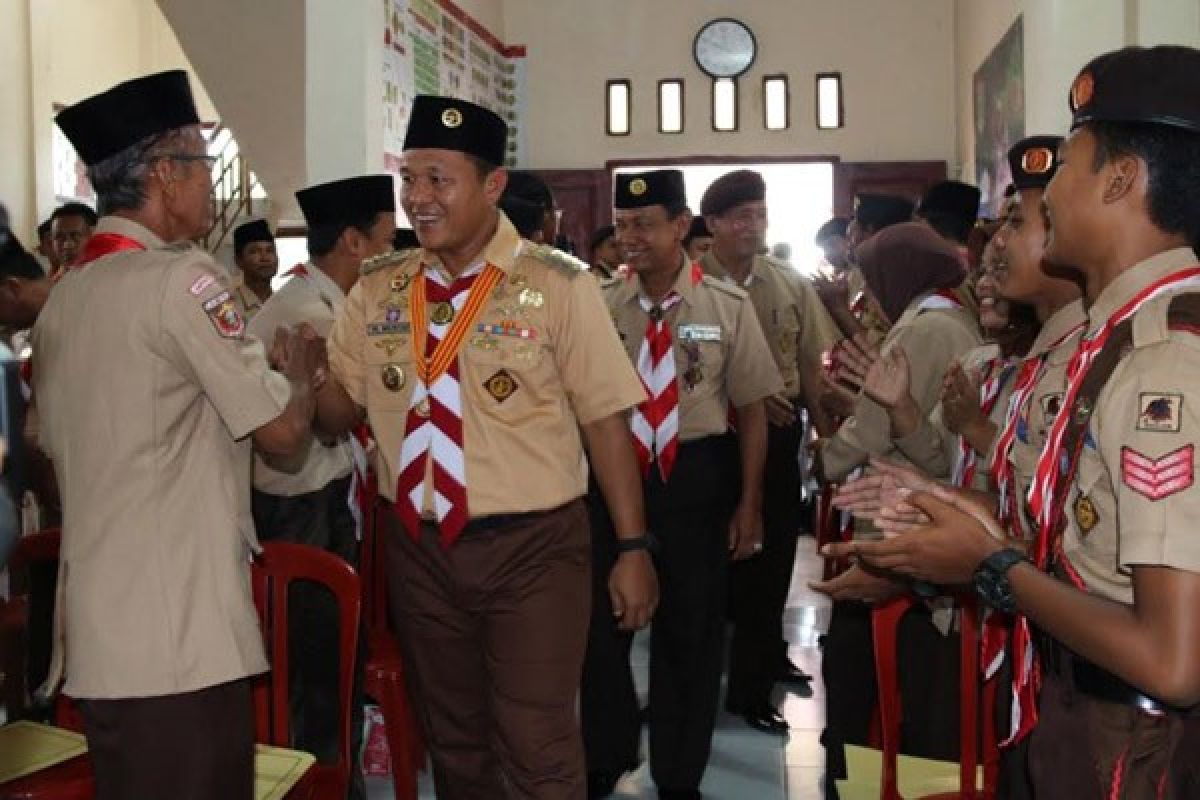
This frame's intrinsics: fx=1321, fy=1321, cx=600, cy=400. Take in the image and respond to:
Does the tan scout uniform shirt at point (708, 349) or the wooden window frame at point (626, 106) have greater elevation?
the wooden window frame at point (626, 106)

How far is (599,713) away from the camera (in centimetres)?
368

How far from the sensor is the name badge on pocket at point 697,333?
374 centimetres

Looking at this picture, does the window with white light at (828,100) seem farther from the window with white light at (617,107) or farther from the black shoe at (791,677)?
the black shoe at (791,677)

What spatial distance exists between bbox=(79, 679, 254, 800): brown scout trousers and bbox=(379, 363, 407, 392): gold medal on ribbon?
2.39ft

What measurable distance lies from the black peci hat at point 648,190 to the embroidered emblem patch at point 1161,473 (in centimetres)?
250

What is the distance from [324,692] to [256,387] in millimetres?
1533

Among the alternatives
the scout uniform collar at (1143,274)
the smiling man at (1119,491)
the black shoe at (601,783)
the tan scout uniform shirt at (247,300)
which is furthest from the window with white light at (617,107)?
the scout uniform collar at (1143,274)

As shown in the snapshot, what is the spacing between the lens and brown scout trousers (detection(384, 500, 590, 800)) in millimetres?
2508

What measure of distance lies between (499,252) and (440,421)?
0.37 m

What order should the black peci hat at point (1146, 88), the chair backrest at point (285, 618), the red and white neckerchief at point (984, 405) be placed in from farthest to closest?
1. the red and white neckerchief at point (984, 405)
2. the chair backrest at point (285, 618)
3. the black peci hat at point (1146, 88)

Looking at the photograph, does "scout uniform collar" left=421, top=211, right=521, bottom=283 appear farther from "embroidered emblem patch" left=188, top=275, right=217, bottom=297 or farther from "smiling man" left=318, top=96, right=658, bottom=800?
"embroidered emblem patch" left=188, top=275, right=217, bottom=297

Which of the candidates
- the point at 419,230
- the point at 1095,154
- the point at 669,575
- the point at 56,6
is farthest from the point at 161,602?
the point at 56,6

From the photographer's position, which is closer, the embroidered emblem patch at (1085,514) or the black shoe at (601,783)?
the embroidered emblem patch at (1085,514)

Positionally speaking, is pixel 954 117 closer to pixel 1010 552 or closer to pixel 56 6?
pixel 56 6
